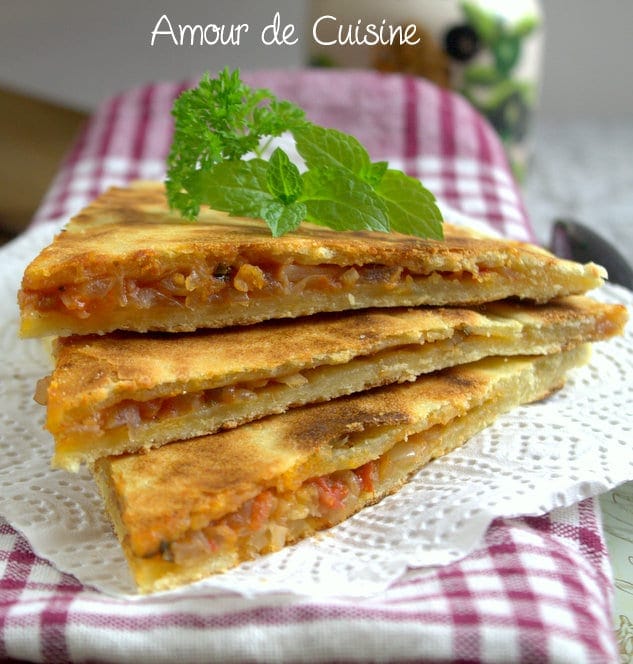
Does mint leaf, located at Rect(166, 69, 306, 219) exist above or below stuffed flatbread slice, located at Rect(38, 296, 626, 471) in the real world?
above

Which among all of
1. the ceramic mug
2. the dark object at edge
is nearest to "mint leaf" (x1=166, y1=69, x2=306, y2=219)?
the dark object at edge

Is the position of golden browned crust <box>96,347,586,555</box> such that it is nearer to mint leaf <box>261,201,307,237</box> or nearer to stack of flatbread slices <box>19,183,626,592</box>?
stack of flatbread slices <box>19,183,626,592</box>

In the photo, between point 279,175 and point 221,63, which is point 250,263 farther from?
point 221,63

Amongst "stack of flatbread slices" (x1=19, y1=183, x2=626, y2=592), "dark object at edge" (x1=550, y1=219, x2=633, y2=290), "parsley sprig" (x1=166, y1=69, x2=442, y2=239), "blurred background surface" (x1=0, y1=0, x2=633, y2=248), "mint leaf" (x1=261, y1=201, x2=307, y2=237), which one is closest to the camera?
Result: "stack of flatbread slices" (x1=19, y1=183, x2=626, y2=592)

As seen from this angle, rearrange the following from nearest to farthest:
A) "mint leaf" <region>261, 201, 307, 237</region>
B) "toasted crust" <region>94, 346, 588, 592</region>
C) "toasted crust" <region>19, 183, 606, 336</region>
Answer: "toasted crust" <region>94, 346, 588, 592</region>
"toasted crust" <region>19, 183, 606, 336</region>
"mint leaf" <region>261, 201, 307, 237</region>

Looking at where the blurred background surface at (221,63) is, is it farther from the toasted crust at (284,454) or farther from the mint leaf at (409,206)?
the toasted crust at (284,454)

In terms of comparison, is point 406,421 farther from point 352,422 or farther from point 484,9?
point 484,9

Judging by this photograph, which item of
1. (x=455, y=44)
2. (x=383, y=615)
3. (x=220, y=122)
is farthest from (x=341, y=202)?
(x=455, y=44)
